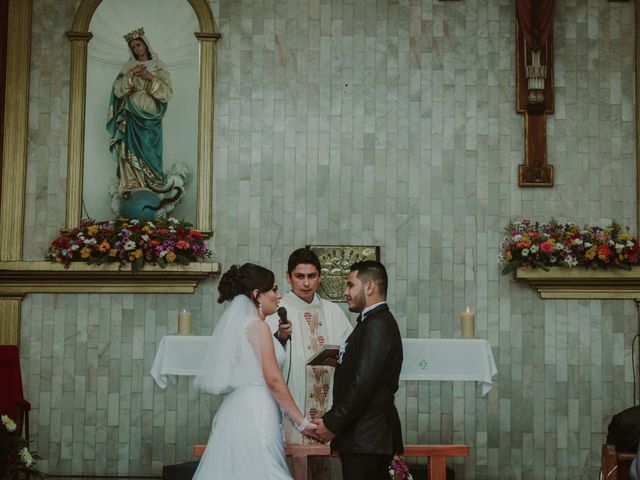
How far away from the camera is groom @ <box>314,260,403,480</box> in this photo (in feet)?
15.6

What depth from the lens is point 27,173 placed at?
8586 millimetres

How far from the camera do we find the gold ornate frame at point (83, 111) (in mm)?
8516

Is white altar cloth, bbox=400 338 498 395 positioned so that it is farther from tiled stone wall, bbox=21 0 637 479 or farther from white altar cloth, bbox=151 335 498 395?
tiled stone wall, bbox=21 0 637 479

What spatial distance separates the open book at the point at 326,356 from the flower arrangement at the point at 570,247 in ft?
10.7

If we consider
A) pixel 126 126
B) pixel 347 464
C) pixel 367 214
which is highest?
pixel 126 126

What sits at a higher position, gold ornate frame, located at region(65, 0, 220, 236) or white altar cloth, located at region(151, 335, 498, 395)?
gold ornate frame, located at region(65, 0, 220, 236)

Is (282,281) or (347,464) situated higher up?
(282,281)

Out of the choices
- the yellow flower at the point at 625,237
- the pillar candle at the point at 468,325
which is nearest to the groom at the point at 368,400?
the pillar candle at the point at 468,325

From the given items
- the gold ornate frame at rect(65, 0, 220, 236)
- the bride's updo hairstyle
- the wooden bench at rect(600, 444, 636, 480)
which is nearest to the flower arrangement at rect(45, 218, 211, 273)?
the gold ornate frame at rect(65, 0, 220, 236)

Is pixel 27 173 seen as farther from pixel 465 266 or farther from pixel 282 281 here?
pixel 465 266

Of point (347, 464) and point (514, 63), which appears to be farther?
point (514, 63)

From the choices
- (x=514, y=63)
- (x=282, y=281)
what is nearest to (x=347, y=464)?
(x=282, y=281)

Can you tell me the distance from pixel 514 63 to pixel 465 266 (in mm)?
1873

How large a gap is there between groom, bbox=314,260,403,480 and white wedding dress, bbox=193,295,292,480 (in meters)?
0.25
